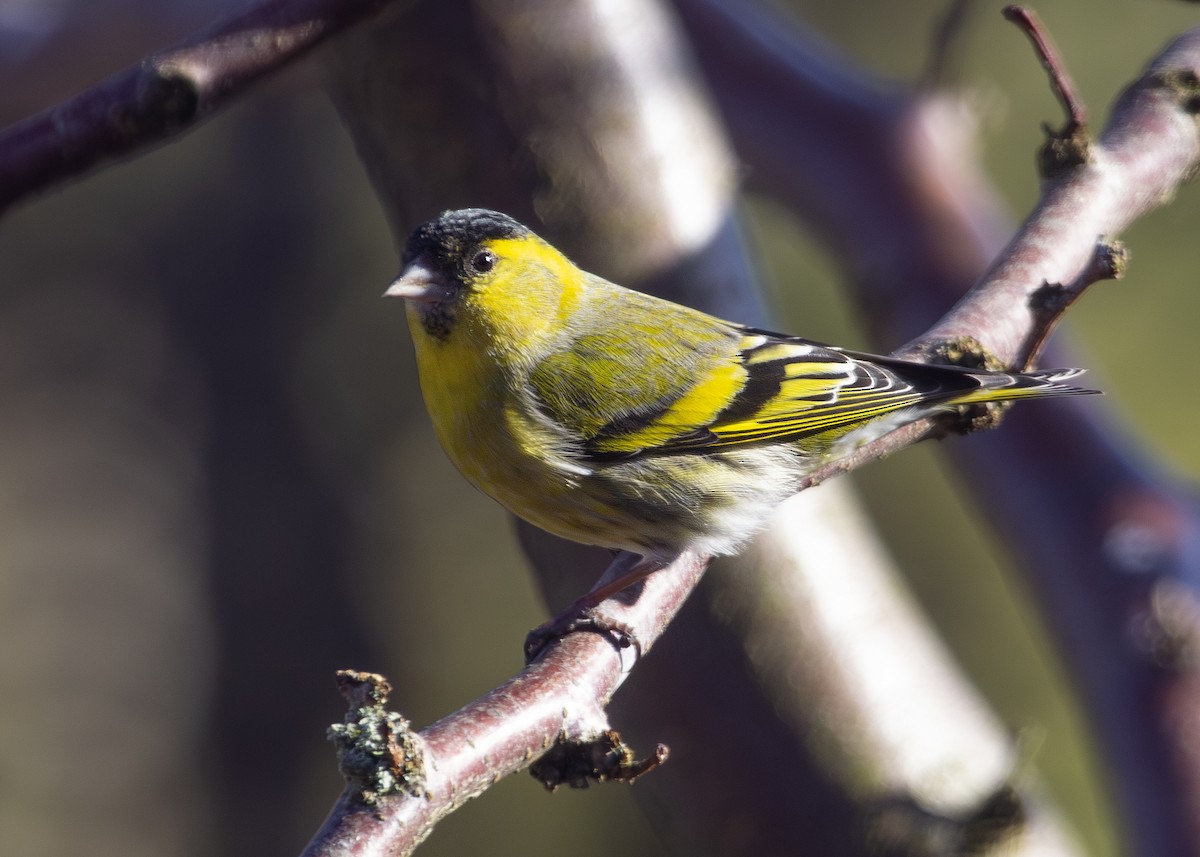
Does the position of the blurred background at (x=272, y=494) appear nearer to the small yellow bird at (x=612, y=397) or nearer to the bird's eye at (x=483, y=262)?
the small yellow bird at (x=612, y=397)

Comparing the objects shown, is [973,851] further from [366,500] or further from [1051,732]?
[366,500]

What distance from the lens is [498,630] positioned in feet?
33.6

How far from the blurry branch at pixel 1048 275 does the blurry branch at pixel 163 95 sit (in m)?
1.57

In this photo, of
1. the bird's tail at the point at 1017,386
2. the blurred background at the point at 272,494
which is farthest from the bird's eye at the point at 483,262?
the blurred background at the point at 272,494

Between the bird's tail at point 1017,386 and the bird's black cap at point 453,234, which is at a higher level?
the bird's black cap at point 453,234

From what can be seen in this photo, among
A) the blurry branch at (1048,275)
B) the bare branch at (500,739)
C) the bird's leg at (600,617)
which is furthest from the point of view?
the blurry branch at (1048,275)

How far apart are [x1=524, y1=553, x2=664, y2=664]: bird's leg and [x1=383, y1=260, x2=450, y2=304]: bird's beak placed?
0.87m

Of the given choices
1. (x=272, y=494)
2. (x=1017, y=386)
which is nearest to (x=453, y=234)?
(x=1017, y=386)

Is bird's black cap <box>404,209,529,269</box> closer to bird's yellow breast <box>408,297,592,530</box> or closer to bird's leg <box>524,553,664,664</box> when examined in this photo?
bird's yellow breast <box>408,297,592,530</box>

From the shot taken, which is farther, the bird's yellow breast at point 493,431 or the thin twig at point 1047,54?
the bird's yellow breast at point 493,431

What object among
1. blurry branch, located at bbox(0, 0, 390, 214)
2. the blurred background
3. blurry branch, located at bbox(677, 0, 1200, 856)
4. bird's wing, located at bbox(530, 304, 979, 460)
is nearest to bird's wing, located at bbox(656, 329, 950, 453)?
bird's wing, located at bbox(530, 304, 979, 460)

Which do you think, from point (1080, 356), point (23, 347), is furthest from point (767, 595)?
point (23, 347)

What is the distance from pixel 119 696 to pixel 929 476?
7.20 m

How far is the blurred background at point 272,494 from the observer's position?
9.40 metres
